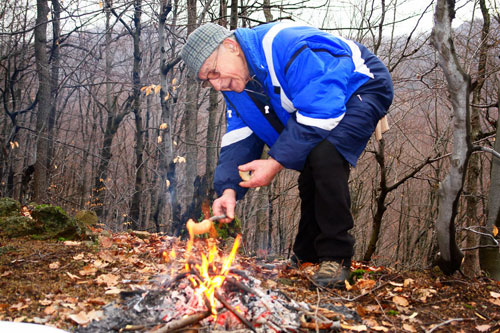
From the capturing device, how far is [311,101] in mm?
2537

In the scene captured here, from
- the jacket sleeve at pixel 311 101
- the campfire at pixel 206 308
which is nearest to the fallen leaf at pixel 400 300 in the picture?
the campfire at pixel 206 308

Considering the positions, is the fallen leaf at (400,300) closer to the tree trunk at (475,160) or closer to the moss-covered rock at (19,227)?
the moss-covered rock at (19,227)

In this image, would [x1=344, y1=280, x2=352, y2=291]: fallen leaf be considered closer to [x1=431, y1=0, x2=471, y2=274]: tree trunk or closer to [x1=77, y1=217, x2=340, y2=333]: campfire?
[x1=77, y1=217, x2=340, y2=333]: campfire

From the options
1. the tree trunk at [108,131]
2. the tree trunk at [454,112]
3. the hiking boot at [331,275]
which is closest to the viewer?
the tree trunk at [454,112]

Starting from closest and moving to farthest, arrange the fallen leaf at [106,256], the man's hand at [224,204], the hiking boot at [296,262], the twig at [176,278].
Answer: the twig at [176,278] < the man's hand at [224,204] < the fallen leaf at [106,256] < the hiking boot at [296,262]

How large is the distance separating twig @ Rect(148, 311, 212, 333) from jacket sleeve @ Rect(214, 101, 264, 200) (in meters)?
1.41

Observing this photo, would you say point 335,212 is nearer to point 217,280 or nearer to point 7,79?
point 217,280

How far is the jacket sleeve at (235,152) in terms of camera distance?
315 cm

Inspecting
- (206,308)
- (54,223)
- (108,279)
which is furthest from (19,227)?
(206,308)

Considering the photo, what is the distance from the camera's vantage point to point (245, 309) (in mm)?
1975

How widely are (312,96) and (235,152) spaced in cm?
100

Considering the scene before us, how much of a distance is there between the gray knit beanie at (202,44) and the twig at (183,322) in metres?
1.73

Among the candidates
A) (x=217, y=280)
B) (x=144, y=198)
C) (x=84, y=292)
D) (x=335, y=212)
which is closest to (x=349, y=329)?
(x=217, y=280)

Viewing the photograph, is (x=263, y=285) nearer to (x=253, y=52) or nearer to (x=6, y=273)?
(x=253, y=52)
